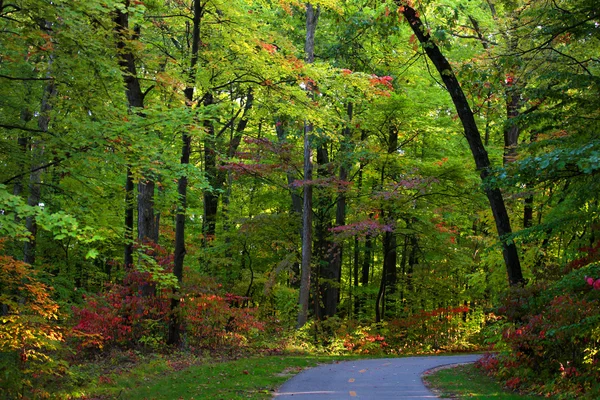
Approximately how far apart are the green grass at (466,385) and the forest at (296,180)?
57 cm

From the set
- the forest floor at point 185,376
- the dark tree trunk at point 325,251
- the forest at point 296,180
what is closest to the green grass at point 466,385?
the forest floor at point 185,376

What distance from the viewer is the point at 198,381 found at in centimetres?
1002

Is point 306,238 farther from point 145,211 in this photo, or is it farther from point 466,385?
point 466,385

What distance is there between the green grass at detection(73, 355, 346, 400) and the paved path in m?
0.43

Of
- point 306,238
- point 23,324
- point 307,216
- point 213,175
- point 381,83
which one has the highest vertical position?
point 381,83

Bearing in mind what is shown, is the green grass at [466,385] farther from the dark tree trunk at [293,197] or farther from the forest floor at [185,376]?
the dark tree trunk at [293,197]

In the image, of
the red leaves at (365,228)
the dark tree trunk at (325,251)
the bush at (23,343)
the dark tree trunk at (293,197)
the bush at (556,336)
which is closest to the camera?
the bush at (23,343)

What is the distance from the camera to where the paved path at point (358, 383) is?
28.9 feet

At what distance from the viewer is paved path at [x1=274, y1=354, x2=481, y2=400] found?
8.80 meters

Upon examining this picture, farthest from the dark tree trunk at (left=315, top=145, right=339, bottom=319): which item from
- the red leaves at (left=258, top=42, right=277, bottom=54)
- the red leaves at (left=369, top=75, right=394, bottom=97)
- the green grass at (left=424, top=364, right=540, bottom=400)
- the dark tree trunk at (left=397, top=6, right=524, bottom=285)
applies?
the dark tree trunk at (left=397, top=6, right=524, bottom=285)

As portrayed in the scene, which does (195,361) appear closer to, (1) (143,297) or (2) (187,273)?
(1) (143,297)

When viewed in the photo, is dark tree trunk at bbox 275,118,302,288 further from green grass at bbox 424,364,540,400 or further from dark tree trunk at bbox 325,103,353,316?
green grass at bbox 424,364,540,400

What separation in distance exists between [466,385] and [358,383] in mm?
2109

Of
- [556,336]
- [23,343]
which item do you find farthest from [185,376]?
[556,336]
